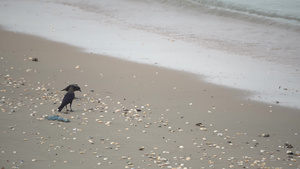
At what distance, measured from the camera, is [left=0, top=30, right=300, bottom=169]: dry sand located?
6238 millimetres

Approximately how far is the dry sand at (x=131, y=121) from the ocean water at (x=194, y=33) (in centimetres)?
78

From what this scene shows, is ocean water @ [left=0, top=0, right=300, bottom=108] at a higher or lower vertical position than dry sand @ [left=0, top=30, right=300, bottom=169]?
higher

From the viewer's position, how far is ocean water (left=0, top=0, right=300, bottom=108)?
10.6 metres

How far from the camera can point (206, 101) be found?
8.70 metres

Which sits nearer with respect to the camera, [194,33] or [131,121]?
[131,121]

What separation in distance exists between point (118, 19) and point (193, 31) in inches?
102

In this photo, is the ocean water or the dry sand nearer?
the dry sand

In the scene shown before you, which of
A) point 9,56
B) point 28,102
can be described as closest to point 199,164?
point 28,102

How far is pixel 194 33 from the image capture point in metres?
14.9

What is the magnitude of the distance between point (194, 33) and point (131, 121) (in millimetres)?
7859

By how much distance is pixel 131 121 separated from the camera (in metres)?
7.50

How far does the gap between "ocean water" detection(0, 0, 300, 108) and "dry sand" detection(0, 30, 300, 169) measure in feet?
2.56

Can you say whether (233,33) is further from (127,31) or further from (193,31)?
(127,31)

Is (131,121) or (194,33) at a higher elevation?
(194,33)
